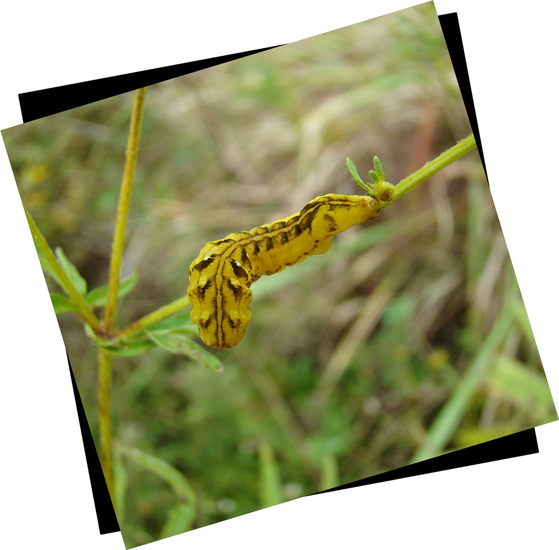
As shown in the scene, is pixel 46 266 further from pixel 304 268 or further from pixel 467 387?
pixel 467 387

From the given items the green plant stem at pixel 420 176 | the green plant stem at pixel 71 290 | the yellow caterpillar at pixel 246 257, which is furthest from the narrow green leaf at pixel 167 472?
the green plant stem at pixel 420 176

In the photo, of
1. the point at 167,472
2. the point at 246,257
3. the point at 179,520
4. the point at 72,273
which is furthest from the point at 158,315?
the point at 179,520

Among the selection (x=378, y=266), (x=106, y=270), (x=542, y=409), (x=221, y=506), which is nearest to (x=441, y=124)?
(x=378, y=266)

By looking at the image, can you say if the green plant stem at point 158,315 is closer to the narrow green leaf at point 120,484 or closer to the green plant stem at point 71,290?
the green plant stem at point 71,290

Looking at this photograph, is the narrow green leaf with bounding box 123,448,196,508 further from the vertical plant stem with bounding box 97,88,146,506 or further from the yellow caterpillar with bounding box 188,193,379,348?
the yellow caterpillar with bounding box 188,193,379,348

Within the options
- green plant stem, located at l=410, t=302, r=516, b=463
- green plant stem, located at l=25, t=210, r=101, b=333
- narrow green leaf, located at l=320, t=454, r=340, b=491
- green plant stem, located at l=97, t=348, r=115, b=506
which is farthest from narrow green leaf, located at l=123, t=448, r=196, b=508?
green plant stem, located at l=410, t=302, r=516, b=463

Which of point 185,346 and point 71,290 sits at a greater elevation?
point 71,290
